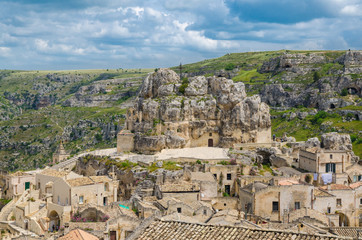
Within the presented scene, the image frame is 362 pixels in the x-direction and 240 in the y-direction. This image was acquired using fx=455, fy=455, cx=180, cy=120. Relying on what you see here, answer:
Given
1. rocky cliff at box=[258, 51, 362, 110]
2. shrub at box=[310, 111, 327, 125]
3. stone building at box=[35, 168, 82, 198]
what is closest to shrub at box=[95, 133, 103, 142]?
rocky cliff at box=[258, 51, 362, 110]

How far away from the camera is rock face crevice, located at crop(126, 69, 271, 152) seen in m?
71.8

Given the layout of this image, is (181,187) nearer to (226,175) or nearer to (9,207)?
(226,175)

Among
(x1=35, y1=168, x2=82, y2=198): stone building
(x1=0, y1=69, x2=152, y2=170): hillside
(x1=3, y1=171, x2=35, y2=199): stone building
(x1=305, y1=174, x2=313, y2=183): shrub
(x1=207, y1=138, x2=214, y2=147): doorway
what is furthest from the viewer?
(x1=0, y1=69, x2=152, y2=170): hillside

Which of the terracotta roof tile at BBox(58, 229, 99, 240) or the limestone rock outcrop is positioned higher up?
the limestone rock outcrop

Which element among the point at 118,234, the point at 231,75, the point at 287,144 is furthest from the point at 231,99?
the point at 231,75

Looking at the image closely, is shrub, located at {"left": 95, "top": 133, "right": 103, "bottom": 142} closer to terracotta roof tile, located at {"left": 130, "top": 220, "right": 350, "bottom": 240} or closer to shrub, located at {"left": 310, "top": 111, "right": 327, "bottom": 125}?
shrub, located at {"left": 310, "top": 111, "right": 327, "bottom": 125}

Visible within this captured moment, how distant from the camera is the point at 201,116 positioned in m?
73.5

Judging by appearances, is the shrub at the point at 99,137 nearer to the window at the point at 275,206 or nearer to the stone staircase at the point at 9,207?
the stone staircase at the point at 9,207

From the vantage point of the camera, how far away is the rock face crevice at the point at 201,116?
71.8 meters

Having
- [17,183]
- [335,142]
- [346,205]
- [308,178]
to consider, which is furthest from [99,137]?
[346,205]

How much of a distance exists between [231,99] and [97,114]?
10054 cm

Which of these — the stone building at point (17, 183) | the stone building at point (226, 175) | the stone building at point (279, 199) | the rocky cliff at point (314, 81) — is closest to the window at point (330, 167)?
the stone building at point (226, 175)

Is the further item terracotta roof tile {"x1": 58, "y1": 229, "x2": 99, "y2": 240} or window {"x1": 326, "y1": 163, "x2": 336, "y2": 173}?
window {"x1": 326, "y1": 163, "x2": 336, "y2": 173}

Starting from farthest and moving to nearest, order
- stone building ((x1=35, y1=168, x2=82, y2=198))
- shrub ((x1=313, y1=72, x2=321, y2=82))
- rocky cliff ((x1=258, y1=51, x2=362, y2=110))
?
1. shrub ((x1=313, y1=72, x2=321, y2=82))
2. rocky cliff ((x1=258, y1=51, x2=362, y2=110))
3. stone building ((x1=35, y1=168, x2=82, y2=198))
